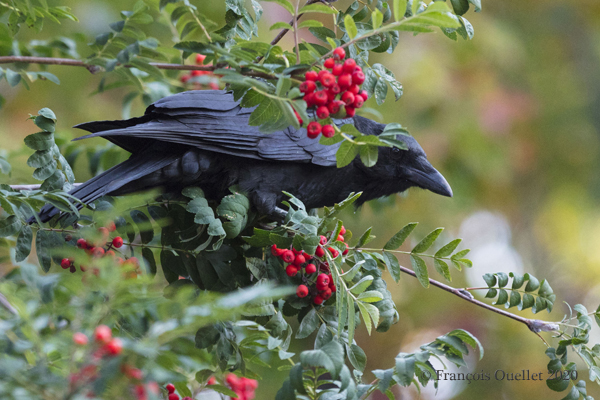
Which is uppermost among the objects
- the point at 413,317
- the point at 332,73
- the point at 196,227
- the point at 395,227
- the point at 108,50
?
the point at 332,73

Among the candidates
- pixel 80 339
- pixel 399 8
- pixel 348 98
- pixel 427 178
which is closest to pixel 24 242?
pixel 80 339

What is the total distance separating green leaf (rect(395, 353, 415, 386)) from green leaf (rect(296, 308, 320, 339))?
404mm

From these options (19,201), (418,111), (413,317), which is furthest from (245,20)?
(413,317)

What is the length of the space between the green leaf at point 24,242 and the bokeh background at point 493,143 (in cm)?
228

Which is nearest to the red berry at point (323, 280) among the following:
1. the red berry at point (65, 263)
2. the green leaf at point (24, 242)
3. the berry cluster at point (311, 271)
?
the berry cluster at point (311, 271)

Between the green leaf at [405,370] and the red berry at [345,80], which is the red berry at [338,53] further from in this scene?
the green leaf at [405,370]

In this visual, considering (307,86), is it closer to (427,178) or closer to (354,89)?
(354,89)

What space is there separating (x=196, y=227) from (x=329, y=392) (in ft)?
2.62

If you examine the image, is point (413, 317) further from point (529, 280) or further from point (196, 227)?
point (196, 227)

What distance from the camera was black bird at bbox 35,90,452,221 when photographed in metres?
2.49

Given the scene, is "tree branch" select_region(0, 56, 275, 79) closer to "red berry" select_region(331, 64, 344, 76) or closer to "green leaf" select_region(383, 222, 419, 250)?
"red berry" select_region(331, 64, 344, 76)

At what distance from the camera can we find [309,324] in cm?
204

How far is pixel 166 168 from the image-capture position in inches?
102

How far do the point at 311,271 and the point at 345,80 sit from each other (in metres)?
0.76
